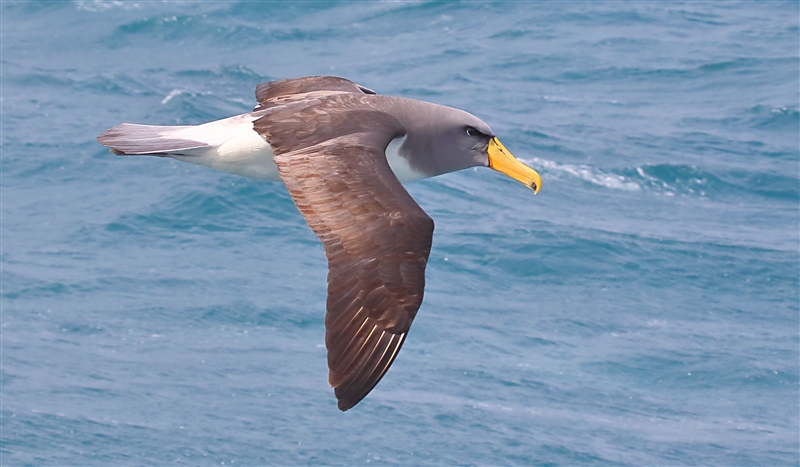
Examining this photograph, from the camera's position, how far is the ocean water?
1852cm

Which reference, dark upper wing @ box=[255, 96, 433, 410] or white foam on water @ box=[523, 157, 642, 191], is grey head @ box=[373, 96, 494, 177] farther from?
white foam on water @ box=[523, 157, 642, 191]

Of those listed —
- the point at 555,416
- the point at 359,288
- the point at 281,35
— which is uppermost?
the point at 359,288

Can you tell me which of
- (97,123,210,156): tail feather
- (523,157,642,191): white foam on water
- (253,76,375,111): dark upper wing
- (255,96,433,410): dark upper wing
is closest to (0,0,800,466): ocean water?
(523,157,642,191): white foam on water

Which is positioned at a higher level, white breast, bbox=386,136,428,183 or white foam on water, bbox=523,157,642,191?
white breast, bbox=386,136,428,183

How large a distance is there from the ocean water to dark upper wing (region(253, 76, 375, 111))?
8514 mm

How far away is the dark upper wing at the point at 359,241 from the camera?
7.14 metres

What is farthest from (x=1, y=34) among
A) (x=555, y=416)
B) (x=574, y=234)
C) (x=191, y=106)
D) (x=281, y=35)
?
(x=555, y=416)

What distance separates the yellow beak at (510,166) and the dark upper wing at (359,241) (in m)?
1.19

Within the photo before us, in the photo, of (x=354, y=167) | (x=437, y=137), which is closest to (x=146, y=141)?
(x=354, y=167)

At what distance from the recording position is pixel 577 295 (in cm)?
2188

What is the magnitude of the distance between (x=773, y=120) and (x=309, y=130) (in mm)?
22752

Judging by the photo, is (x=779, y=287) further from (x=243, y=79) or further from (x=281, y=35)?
(x=281, y=35)

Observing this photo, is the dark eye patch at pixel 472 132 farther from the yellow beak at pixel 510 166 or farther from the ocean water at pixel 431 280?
the ocean water at pixel 431 280

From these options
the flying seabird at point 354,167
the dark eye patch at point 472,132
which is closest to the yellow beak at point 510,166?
the flying seabird at point 354,167
